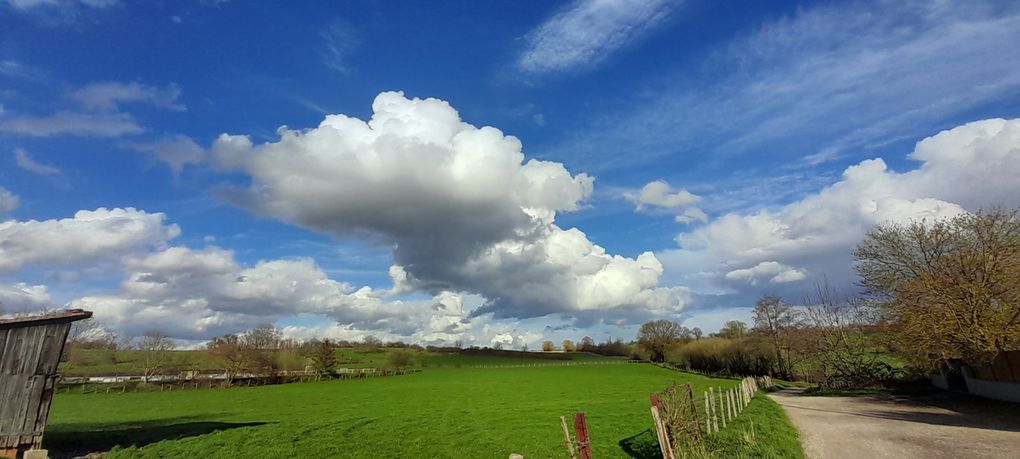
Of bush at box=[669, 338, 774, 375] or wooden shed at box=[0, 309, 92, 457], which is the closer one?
wooden shed at box=[0, 309, 92, 457]

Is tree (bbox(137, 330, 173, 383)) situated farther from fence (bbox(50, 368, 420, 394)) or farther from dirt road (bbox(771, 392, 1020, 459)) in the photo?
dirt road (bbox(771, 392, 1020, 459))

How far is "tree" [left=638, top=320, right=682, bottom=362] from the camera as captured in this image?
438 ft

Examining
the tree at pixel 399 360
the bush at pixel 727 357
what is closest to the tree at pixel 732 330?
the bush at pixel 727 357

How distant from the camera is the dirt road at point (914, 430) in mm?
17156

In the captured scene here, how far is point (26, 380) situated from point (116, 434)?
27.7ft

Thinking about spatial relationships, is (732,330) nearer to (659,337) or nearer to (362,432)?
(659,337)

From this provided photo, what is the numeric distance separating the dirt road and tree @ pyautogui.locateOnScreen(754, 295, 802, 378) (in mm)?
42787

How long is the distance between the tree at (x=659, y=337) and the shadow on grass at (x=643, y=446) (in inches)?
4467

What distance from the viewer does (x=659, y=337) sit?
136 meters

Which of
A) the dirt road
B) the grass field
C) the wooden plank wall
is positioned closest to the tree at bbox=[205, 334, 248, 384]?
the grass field

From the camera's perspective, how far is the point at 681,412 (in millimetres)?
17531

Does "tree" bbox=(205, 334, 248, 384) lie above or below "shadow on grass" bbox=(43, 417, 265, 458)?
above

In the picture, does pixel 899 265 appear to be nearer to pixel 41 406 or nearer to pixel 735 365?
pixel 41 406

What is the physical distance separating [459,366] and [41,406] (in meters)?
125
